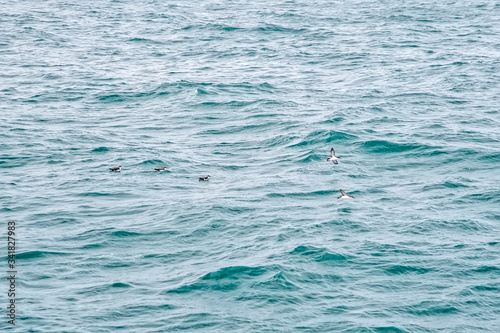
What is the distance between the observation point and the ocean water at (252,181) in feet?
84.8

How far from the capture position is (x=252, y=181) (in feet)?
117

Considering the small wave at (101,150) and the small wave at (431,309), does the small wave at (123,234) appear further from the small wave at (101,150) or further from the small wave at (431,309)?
the small wave at (431,309)

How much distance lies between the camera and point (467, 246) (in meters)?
29.6

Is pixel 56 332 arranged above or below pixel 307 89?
below

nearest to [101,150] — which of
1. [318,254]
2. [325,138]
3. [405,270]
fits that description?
[325,138]

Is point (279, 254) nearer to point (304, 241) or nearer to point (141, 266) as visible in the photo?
point (304, 241)

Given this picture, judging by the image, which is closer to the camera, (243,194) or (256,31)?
(243,194)

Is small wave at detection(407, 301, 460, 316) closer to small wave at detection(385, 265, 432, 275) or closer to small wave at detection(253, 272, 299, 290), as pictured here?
small wave at detection(385, 265, 432, 275)

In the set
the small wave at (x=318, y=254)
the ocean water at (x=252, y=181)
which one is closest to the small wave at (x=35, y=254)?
the ocean water at (x=252, y=181)

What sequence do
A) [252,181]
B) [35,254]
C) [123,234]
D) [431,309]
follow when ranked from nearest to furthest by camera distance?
[431,309] → [35,254] → [123,234] → [252,181]

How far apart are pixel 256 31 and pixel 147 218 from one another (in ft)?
130

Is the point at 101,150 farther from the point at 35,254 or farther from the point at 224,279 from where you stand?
the point at 224,279

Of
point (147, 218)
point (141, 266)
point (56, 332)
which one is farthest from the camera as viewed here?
point (147, 218)

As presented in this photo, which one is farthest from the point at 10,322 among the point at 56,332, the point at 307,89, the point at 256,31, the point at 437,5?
the point at 437,5
